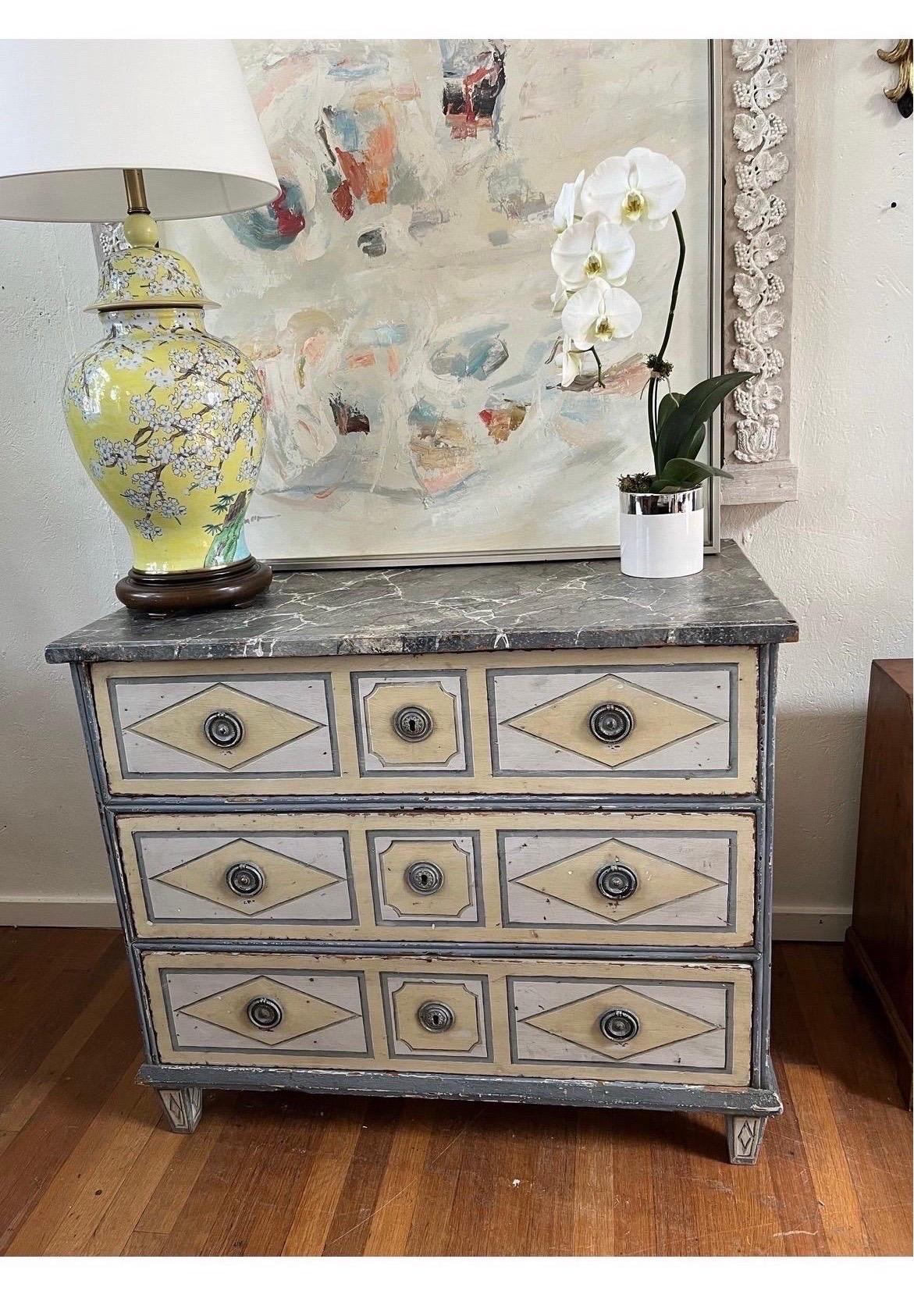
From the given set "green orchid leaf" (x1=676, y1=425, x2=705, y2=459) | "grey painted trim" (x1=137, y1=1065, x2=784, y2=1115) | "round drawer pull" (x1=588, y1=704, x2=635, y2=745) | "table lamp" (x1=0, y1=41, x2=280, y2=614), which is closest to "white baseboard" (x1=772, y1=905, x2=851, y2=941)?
"grey painted trim" (x1=137, y1=1065, x2=784, y2=1115)

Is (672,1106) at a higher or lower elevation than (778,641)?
lower

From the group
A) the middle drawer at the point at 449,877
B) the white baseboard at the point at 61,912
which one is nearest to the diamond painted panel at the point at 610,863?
the middle drawer at the point at 449,877

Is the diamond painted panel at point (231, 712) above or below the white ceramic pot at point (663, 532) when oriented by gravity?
below

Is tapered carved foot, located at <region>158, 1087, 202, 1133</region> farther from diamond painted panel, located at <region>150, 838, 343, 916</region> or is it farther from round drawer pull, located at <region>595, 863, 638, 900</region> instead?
round drawer pull, located at <region>595, 863, 638, 900</region>

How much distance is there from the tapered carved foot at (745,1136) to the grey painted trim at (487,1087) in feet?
0.07

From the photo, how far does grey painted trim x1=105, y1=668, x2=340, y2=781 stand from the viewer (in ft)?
4.62

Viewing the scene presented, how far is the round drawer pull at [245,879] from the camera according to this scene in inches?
59.2

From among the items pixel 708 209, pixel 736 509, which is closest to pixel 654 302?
pixel 708 209

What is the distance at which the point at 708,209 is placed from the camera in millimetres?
1613

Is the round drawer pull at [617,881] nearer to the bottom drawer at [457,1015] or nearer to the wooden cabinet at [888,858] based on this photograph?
the bottom drawer at [457,1015]

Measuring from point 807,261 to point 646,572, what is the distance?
643mm

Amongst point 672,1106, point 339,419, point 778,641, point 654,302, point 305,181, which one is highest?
point 305,181

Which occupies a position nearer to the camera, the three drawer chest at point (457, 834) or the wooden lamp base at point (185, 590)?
the three drawer chest at point (457, 834)

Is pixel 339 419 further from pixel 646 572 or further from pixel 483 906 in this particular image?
pixel 483 906
